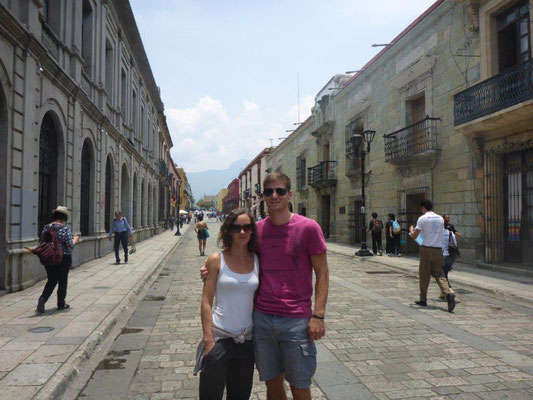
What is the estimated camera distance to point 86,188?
1331cm

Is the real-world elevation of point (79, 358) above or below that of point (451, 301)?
below

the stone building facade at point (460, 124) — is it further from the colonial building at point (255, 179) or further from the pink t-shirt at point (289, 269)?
the colonial building at point (255, 179)

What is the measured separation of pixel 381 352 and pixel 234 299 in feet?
9.22

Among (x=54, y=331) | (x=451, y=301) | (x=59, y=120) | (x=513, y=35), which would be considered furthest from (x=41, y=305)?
(x=513, y=35)

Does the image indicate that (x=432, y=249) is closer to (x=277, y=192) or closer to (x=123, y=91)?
(x=277, y=192)

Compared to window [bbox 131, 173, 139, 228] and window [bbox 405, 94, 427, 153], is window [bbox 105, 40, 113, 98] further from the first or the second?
window [bbox 405, 94, 427, 153]

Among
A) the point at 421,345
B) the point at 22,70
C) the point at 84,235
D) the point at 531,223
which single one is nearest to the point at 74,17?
the point at 22,70

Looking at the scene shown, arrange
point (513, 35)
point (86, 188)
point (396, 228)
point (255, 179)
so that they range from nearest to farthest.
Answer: point (513, 35) < point (86, 188) < point (396, 228) < point (255, 179)

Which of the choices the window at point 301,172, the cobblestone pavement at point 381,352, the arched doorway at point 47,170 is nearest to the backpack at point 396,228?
the cobblestone pavement at point 381,352

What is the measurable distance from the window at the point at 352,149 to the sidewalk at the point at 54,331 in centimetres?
Answer: 1299

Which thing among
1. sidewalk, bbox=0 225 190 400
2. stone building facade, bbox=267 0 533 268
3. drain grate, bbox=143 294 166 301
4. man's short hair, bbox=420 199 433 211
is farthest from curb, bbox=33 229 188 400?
stone building facade, bbox=267 0 533 268

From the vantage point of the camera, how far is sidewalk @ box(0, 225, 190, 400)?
3.48 m

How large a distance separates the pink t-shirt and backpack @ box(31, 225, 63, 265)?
15.3 feet

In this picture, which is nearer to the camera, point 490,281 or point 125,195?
point 490,281
